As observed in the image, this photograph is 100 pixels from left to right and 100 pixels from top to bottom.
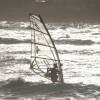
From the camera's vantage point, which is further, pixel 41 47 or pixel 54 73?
pixel 41 47

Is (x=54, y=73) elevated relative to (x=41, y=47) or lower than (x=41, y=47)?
lower

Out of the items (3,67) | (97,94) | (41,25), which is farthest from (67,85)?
(3,67)

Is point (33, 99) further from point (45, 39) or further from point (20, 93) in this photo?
point (45, 39)

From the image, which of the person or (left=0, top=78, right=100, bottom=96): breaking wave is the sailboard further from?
(left=0, top=78, right=100, bottom=96): breaking wave

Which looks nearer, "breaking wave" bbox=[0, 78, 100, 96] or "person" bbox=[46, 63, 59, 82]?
"person" bbox=[46, 63, 59, 82]

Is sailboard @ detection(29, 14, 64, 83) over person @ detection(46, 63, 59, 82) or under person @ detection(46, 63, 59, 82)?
over

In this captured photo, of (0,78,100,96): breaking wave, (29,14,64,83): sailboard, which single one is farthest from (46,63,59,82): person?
(0,78,100,96): breaking wave

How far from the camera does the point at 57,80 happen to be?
2461cm

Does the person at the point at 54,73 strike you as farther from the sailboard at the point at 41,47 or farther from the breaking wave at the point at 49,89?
the breaking wave at the point at 49,89

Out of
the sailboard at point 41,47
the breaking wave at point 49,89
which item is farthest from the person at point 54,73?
the breaking wave at point 49,89

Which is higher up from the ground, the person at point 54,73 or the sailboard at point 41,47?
the sailboard at point 41,47

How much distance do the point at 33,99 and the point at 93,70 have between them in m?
10.5

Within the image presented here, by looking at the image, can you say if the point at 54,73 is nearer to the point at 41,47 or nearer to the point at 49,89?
the point at 41,47

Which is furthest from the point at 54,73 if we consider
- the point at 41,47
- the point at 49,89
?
the point at 49,89
